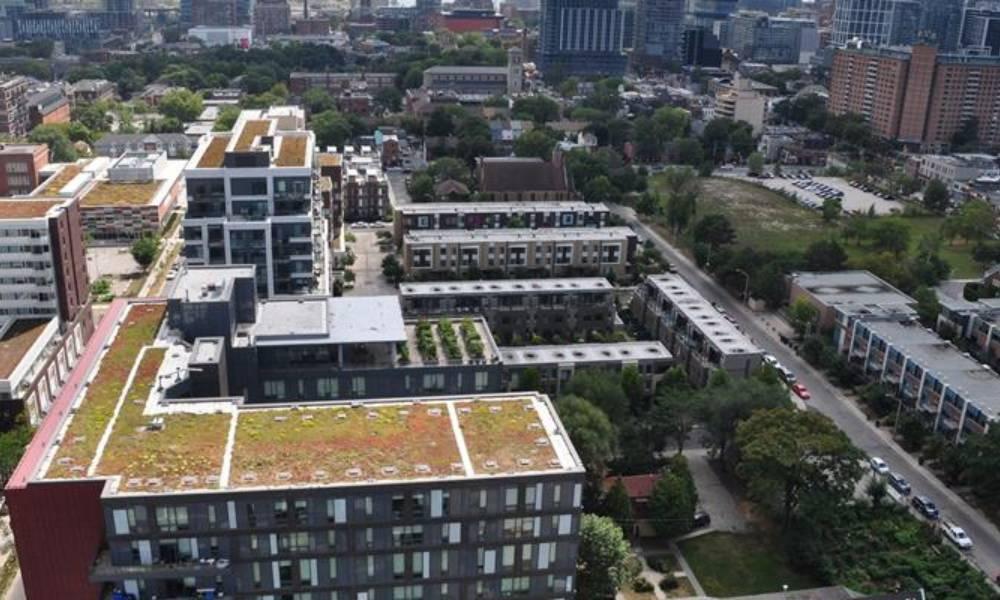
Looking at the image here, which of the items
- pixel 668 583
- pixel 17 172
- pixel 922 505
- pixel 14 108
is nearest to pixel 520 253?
pixel 922 505

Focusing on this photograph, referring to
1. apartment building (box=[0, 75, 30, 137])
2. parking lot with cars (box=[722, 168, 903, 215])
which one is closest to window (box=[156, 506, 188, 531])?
parking lot with cars (box=[722, 168, 903, 215])

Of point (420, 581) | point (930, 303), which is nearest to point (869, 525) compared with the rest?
point (420, 581)

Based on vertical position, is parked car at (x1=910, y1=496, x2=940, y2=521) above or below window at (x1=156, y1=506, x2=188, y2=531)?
below

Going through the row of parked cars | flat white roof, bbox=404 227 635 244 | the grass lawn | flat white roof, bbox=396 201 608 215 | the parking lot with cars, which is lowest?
the grass lawn

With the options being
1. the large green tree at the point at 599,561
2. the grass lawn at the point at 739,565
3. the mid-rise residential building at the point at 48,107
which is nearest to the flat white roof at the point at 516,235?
the grass lawn at the point at 739,565

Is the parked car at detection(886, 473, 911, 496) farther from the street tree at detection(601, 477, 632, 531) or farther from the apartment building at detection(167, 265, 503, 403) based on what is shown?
the apartment building at detection(167, 265, 503, 403)

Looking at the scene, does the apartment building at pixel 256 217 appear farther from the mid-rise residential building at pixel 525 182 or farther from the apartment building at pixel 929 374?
the mid-rise residential building at pixel 525 182

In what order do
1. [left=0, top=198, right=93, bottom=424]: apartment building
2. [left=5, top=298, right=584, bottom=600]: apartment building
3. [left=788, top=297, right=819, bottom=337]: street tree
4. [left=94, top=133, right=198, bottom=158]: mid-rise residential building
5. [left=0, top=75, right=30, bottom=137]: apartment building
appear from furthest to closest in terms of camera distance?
[left=0, top=75, right=30, bottom=137]: apartment building → [left=94, top=133, right=198, bottom=158]: mid-rise residential building → [left=788, top=297, right=819, bottom=337]: street tree → [left=0, top=198, right=93, bottom=424]: apartment building → [left=5, top=298, right=584, bottom=600]: apartment building

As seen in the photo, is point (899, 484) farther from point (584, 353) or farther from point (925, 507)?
point (584, 353)
